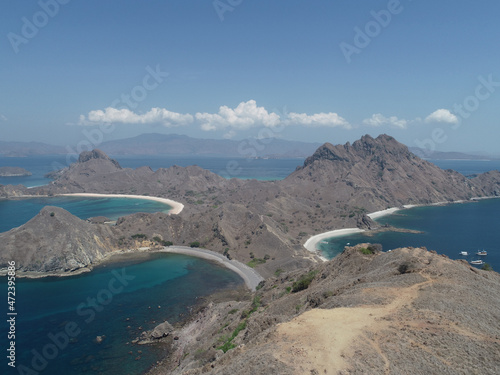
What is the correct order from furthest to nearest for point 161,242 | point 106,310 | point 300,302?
point 161,242, point 106,310, point 300,302

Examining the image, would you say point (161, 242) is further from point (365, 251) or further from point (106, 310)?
point (365, 251)

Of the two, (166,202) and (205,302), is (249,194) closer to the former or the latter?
(166,202)

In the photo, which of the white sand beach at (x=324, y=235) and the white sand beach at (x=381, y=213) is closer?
the white sand beach at (x=324, y=235)

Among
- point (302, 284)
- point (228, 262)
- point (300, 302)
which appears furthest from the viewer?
point (228, 262)

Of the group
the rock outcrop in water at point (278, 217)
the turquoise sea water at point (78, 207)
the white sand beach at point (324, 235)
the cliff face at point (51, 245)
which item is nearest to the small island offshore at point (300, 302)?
the cliff face at point (51, 245)

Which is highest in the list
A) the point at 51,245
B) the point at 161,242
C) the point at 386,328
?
the point at 386,328

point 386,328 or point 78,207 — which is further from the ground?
point 386,328

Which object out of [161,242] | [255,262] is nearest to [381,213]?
[255,262]

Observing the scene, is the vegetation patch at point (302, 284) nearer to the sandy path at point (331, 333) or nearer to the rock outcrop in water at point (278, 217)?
the sandy path at point (331, 333)
